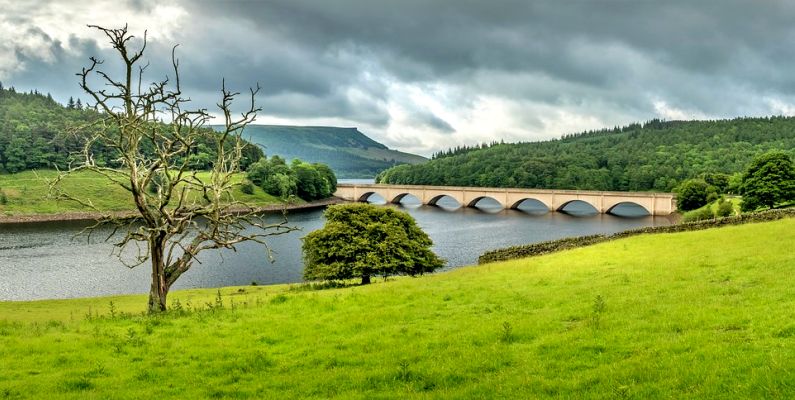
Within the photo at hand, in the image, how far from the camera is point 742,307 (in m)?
15.6

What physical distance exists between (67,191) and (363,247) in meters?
107

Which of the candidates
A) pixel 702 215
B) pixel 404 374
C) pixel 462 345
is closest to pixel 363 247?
pixel 462 345

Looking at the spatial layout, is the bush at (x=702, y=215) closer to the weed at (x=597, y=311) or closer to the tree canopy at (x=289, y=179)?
the weed at (x=597, y=311)

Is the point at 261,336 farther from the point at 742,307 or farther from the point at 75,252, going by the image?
the point at 75,252

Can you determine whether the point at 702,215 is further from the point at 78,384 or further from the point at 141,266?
the point at 78,384

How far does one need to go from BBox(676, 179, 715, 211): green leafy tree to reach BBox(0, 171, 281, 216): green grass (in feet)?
288

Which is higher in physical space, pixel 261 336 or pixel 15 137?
pixel 15 137

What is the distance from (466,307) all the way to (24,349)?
529 inches

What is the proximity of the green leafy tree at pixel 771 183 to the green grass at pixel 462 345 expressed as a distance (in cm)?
6562

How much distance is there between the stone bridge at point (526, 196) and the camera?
434 feet

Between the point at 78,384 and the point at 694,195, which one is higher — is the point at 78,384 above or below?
below

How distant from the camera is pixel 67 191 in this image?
12425 cm

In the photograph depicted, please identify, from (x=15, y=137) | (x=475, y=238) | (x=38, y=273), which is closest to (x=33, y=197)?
(x=15, y=137)

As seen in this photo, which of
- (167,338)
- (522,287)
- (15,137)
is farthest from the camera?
(15,137)
